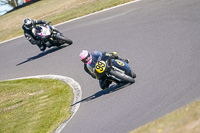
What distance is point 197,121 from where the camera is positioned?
5.54m


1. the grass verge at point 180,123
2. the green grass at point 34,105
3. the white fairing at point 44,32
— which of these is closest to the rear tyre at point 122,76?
the green grass at point 34,105

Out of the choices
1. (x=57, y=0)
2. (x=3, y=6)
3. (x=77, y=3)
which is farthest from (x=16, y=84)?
(x=3, y=6)

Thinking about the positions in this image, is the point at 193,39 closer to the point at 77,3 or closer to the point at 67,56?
the point at 67,56

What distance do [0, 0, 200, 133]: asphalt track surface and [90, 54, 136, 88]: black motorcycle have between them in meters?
0.31

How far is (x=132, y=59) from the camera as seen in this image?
12.1 m

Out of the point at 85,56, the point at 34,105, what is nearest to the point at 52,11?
the point at 34,105

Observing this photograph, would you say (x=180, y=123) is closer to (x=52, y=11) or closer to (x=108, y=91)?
(x=108, y=91)

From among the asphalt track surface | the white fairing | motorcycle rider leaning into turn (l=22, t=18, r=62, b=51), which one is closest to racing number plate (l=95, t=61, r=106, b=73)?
the asphalt track surface

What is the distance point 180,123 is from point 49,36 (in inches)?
453

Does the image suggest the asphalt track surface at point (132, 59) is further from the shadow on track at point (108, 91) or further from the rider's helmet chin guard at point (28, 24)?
the rider's helmet chin guard at point (28, 24)

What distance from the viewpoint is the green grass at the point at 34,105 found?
33.4 feet

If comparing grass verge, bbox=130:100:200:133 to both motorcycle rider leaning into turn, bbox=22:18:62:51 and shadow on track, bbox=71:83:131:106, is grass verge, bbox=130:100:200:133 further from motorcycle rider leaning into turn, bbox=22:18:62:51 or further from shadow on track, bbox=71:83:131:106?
motorcycle rider leaning into turn, bbox=22:18:62:51

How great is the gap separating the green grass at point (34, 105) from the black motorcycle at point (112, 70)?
154cm

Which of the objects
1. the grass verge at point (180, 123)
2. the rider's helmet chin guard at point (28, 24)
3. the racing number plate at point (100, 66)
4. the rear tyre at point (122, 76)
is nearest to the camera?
the grass verge at point (180, 123)
